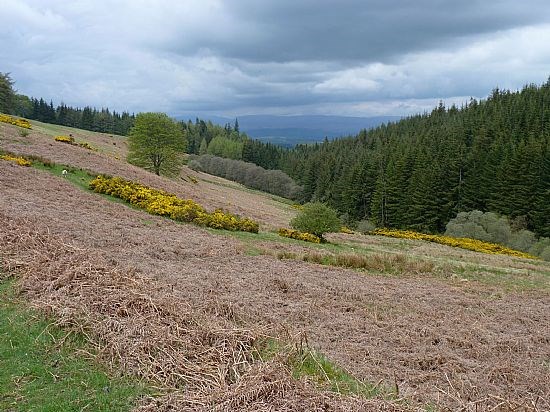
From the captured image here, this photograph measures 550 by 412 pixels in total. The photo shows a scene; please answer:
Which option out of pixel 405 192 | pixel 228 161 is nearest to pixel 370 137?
pixel 228 161

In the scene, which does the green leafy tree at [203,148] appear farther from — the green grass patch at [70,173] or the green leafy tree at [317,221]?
the green leafy tree at [317,221]

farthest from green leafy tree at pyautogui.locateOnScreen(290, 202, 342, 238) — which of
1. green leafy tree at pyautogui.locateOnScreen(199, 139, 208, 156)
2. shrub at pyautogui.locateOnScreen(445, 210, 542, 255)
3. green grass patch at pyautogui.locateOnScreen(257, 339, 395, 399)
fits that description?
green leafy tree at pyautogui.locateOnScreen(199, 139, 208, 156)

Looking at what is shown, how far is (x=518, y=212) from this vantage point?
6250 centimetres

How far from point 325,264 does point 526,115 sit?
95532 mm

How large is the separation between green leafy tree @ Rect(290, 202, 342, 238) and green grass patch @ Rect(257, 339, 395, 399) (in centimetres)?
1907

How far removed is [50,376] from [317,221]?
21.2 m

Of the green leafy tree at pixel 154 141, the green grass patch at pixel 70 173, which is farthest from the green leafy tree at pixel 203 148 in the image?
the green grass patch at pixel 70 173

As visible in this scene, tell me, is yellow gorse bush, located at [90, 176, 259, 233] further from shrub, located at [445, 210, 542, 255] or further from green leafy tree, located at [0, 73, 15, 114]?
green leafy tree, located at [0, 73, 15, 114]

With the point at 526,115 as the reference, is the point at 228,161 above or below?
below

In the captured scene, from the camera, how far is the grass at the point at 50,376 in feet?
18.9

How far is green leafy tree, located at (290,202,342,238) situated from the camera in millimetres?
26641

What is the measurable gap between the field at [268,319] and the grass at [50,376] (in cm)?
26

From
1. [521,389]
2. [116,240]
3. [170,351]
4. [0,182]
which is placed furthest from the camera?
[0,182]

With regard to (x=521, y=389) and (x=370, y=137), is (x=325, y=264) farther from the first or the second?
(x=370, y=137)
